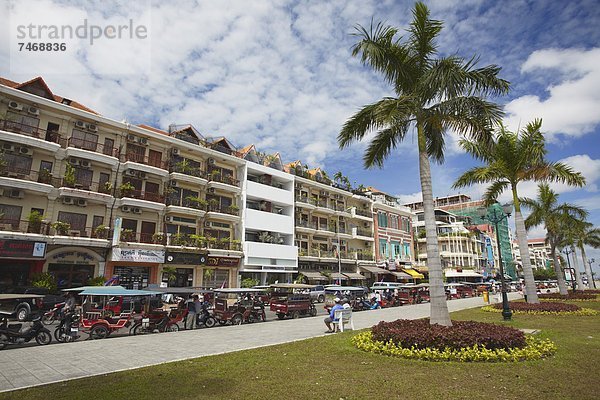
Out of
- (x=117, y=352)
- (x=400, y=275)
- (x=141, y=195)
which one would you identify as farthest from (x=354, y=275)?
(x=117, y=352)

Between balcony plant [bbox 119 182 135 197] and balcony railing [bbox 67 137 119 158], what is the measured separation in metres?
2.36

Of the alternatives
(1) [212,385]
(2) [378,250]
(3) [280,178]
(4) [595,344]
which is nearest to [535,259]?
(2) [378,250]

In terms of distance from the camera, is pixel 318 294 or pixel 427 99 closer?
pixel 427 99

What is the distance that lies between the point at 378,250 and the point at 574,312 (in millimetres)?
31638

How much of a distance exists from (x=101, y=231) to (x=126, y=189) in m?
3.45

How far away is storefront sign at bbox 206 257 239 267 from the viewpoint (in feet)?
104

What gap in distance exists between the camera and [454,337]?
29.6 ft

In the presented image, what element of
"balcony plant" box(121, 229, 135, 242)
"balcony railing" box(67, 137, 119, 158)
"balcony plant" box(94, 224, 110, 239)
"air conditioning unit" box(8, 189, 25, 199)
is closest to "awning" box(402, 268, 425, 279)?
"balcony plant" box(121, 229, 135, 242)

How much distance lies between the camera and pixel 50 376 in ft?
26.2

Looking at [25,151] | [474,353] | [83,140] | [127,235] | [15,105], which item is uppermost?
[15,105]

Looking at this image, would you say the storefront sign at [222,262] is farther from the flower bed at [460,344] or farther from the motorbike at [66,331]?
the flower bed at [460,344]

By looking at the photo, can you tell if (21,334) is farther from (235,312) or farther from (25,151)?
(25,151)

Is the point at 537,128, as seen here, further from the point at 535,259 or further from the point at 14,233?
the point at 535,259

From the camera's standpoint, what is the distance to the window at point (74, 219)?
24.9 meters
